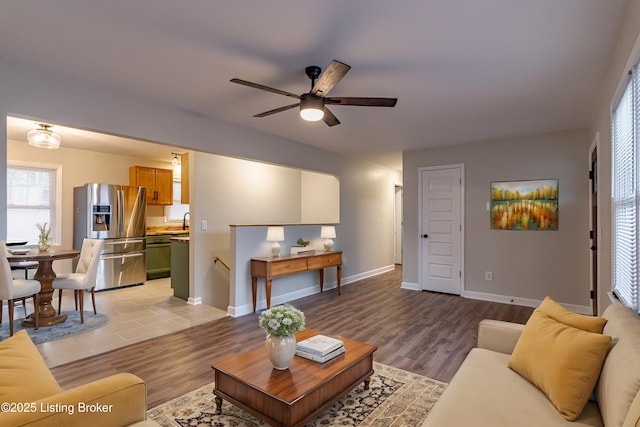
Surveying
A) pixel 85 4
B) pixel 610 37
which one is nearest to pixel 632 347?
pixel 610 37

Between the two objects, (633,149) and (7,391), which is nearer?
(7,391)

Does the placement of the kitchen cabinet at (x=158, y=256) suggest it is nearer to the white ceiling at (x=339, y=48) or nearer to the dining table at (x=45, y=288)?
the dining table at (x=45, y=288)

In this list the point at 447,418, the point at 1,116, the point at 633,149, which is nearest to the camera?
the point at 447,418

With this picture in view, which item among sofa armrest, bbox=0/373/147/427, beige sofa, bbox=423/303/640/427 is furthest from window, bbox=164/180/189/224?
beige sofa, bbox=423/303/640/427

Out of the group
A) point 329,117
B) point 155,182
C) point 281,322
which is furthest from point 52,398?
point 155,182

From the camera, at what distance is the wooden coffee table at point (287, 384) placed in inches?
67.5

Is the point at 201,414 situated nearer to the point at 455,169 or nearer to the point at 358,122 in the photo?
the point at 358,122

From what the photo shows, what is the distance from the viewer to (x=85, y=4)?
1.87m

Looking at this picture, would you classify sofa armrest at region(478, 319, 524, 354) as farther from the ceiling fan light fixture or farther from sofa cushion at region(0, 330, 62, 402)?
sofa cushion at region(0, 330, 62, 402)

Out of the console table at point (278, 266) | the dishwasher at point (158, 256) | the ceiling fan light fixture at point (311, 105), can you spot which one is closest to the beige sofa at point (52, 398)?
the ceiling fan light fixture at point (311, 105)

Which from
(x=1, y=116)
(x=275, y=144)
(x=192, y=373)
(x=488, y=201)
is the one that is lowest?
(x=192, y=373)

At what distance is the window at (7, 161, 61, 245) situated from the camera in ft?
17.4

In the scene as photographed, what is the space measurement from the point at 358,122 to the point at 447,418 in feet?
11.1

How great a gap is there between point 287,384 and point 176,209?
21.2 feet
